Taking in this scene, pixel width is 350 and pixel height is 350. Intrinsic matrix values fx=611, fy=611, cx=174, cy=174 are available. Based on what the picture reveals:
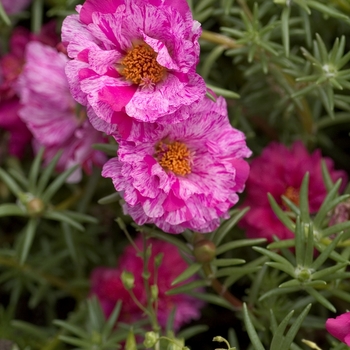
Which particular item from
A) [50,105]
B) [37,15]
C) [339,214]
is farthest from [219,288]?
[37,15]

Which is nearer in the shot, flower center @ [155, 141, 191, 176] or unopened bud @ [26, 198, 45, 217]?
flower center @ [155, 141, 191, 176]

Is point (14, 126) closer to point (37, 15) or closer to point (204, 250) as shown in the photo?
point (37, 15)

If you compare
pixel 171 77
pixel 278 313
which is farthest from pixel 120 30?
pixel 278 313

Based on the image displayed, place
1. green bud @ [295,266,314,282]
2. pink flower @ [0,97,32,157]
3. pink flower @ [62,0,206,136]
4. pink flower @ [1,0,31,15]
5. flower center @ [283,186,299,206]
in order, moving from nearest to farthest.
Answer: pink flower @ [62,0,206,136] → green bud @ [295,266,314,282] → flower center @ [283,186,299,206] → pink flower @ [0,97,32,157] → pink flower @ [1,0,31,15]

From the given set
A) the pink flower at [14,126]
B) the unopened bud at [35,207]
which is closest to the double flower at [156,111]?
the unopened bud at [35,207]

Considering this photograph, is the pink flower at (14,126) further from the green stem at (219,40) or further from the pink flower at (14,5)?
the green stem at (219,40)

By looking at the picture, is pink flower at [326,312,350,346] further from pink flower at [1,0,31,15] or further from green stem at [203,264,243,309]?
pink flower at [1,0,31,15]

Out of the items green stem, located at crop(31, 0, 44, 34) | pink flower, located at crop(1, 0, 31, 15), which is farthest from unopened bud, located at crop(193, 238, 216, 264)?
pink flower, located at crop(1, 0, 31, 15)
